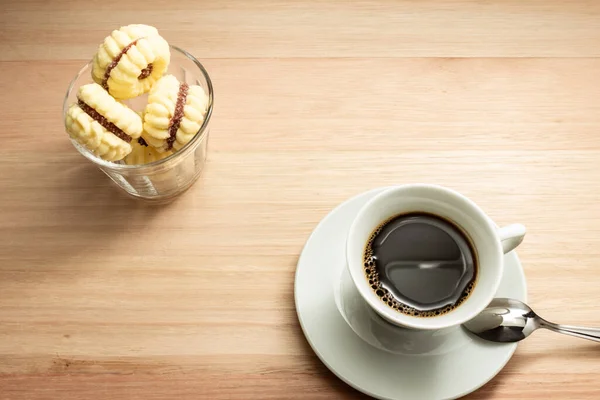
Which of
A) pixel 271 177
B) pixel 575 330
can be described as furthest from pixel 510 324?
pixel 271 177

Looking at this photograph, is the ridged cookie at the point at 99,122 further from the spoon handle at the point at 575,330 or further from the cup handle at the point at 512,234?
the spoon handle at the point at 575,330

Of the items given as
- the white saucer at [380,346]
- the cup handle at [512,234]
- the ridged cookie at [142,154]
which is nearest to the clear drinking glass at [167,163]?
the ridged cookie at [142,154]

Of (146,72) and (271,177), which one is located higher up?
(146,72)

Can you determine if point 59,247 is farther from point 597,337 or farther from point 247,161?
point 597,337

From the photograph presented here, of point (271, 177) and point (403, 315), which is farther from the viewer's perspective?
point (271, 177)

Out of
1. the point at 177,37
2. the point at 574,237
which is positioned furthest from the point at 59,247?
the point at 574,237

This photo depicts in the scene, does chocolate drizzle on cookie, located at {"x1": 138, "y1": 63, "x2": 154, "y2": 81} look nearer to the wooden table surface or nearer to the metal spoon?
the wooden table surface

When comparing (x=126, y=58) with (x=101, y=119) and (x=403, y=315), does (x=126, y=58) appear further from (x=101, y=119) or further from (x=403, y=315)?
(x=403, y=315)
